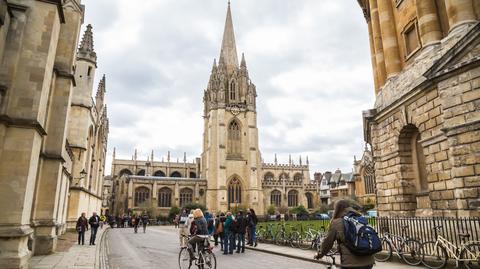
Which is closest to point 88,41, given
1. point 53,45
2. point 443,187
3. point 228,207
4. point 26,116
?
point 53,45

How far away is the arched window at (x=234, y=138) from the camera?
57.1 meters

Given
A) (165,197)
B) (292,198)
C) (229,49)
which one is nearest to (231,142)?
(165,197)

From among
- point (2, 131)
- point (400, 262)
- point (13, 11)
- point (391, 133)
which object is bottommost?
point (400, 262)

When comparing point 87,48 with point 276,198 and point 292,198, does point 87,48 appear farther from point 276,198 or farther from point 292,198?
point 292,198

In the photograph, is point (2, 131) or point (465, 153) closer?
point (2, 131)

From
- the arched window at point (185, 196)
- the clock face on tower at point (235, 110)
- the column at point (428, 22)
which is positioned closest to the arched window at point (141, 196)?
the arched window at point (185, 196)

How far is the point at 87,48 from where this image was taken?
27.3 m

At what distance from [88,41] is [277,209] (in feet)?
143

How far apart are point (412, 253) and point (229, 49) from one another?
60679mm

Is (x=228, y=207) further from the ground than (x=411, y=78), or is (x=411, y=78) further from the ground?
(x=411, y=78)

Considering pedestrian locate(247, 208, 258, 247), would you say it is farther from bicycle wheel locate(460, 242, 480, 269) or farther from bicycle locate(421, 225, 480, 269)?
bicycle wheel locate(460, 242, 480, 269)

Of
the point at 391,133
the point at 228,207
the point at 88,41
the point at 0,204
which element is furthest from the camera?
the point at 228,207

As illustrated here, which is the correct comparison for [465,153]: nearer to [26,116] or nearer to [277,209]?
[26,116]

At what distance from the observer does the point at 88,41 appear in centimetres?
2762
